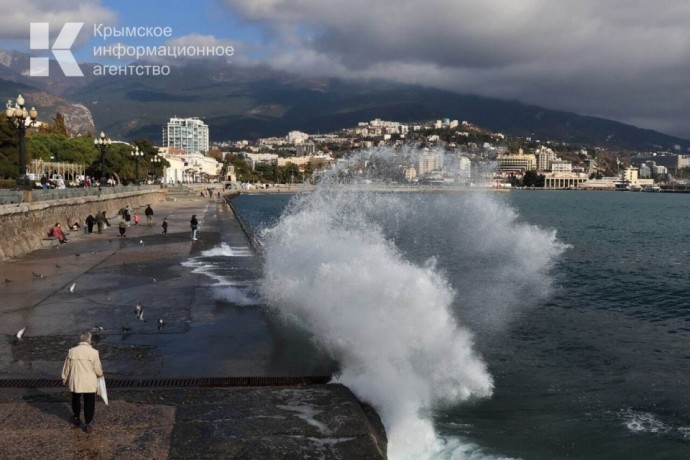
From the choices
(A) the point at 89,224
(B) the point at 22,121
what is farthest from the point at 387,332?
(A) the point at 89,224

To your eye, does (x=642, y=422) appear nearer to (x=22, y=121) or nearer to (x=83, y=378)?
(x=83, y=378)

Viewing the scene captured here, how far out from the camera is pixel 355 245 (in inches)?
635

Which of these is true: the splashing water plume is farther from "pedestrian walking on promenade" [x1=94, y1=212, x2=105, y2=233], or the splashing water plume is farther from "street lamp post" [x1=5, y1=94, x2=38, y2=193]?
"pedestrian walking on promenade" [x1=94, y1=212, x2=105, y2=233]

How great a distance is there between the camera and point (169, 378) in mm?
9742

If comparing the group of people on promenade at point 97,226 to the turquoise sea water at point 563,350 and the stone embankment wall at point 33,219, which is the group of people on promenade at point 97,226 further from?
the turquoise sea water at point 563,350

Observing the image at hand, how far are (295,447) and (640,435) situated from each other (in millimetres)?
5767

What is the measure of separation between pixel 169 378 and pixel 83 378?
234cm

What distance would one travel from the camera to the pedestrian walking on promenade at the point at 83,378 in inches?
294

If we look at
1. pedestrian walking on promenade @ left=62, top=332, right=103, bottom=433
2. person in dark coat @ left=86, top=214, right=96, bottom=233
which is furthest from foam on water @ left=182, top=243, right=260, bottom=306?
person in dark coat @ left=86, top=214, right=96, bottom=233

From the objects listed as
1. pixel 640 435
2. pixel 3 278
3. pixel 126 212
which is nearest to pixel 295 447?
pixel 640 435

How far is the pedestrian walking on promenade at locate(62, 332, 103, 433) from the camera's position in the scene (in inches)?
294

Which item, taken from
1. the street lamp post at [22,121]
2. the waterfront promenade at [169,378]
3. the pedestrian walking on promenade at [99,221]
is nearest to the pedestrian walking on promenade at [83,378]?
the waterfront promenade at [169,378]

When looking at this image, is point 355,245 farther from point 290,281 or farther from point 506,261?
point 506,261

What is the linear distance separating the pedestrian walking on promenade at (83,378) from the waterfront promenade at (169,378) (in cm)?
19
